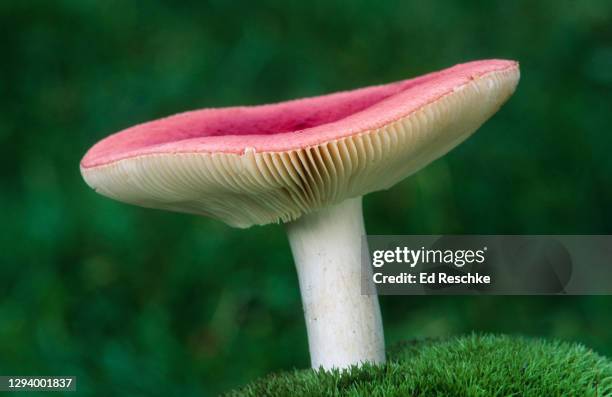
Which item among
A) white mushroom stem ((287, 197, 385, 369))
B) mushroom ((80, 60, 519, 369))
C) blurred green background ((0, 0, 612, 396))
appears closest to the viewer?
mushroom ((80, 60, 519, 369))

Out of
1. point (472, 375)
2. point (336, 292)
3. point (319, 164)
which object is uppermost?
point (319, 164)

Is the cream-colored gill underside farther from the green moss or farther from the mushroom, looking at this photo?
the green moss

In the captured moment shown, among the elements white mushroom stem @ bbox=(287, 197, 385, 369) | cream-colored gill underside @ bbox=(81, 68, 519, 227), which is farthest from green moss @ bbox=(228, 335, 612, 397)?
cream-colored gill underside @ bbox=(81, 68, 519, 227)

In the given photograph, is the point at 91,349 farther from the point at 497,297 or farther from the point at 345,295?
the point at 497,297

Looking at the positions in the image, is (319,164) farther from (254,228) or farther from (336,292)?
(254,228)

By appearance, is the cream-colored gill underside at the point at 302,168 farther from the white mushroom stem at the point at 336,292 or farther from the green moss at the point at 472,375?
the green moss at the point at 472,375

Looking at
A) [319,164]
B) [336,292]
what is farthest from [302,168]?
[336,292]

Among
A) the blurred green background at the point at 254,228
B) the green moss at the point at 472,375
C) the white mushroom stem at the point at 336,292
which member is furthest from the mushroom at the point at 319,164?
the blurred green background at the point at 254,228

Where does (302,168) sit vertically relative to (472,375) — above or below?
above
